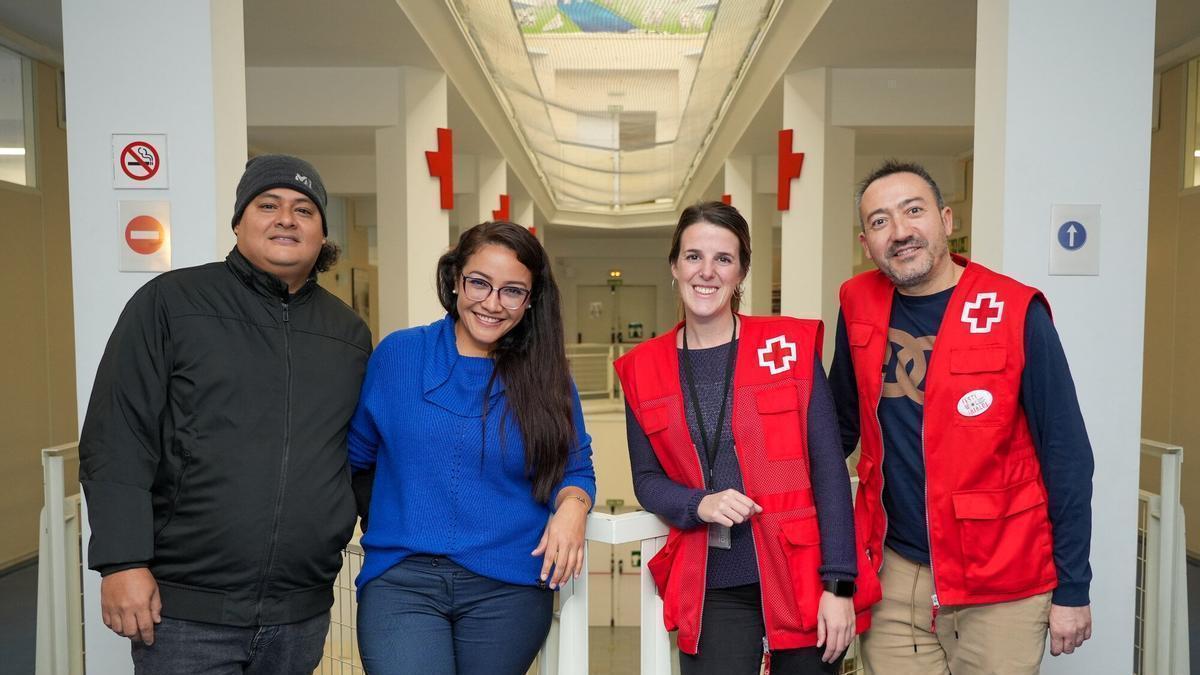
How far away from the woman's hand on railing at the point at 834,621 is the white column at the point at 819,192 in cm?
502

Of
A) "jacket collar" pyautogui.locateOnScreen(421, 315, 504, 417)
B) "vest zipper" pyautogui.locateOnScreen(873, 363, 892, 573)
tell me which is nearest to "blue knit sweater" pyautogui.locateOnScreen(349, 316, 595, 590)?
"jacket collar" pyautogui.locateOnScreen(421, 315, 504, 417)

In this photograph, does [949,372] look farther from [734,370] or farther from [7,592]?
[7,592]

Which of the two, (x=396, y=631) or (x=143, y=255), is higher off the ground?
(x=143, y=255)

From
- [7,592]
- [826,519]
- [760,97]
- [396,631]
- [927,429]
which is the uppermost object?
[760,97]

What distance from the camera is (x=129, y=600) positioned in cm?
167

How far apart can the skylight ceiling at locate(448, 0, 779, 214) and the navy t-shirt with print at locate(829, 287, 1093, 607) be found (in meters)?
4.84

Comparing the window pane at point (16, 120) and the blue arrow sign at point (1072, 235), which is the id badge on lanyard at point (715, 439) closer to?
the blue arrow sign at point (1072, 235)

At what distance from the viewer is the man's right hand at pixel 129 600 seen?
1.67 meters

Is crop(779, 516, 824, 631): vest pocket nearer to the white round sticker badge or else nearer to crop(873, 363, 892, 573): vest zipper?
crop(873, 363, 892, 573): vest zipper

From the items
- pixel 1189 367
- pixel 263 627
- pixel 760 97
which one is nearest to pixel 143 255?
pixel 263 627

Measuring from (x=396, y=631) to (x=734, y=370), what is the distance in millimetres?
985

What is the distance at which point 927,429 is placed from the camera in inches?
77.0

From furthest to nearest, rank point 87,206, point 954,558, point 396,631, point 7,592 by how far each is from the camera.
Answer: point 7,592, point 87,206, point 954,558, point 396,631

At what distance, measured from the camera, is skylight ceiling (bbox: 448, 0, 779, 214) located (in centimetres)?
680
